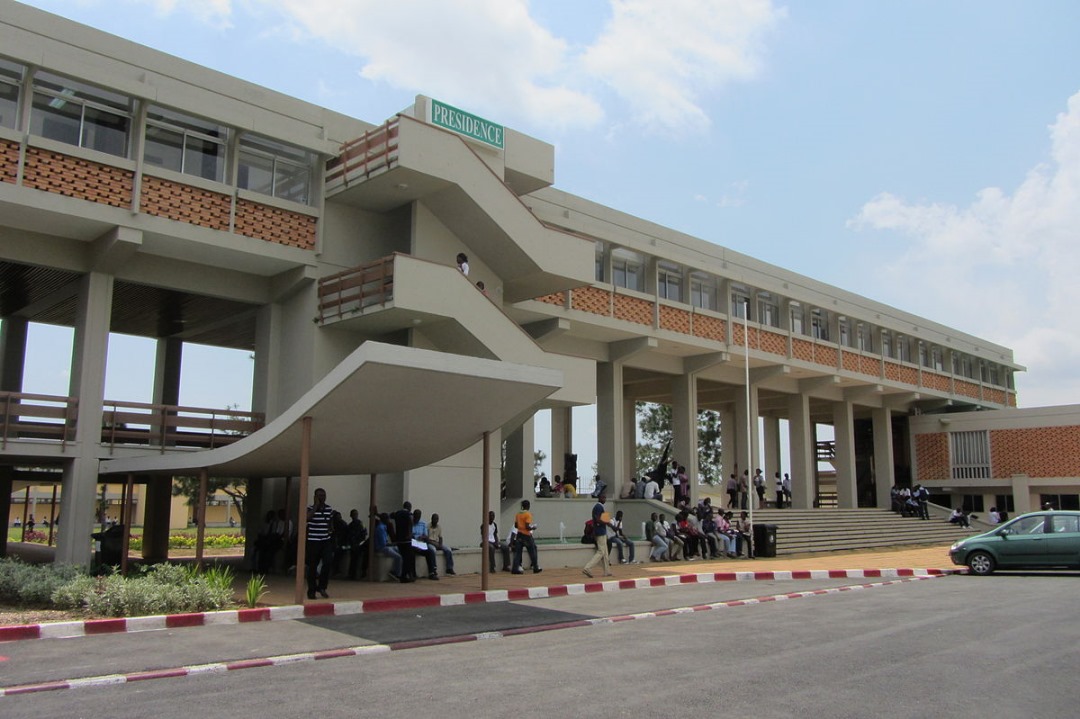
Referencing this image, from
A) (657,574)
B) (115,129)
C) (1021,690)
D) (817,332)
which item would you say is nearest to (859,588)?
(657,574)

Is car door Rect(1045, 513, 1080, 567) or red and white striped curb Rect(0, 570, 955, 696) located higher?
car door Rect(1045, 513, 1080, 567)

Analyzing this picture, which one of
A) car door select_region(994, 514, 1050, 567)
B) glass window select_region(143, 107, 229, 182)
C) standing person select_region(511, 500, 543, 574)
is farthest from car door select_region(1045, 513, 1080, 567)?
glass window select_region(143, 107, 229, 182)

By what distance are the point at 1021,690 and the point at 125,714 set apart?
275 inches

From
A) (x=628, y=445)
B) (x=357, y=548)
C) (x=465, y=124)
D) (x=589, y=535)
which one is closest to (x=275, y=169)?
(x=465, y=124)

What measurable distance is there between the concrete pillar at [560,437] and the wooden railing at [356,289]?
13.2 metres

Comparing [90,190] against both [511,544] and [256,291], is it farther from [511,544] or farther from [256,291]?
[511,544]

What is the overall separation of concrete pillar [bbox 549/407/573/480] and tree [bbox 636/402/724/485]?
21.7m

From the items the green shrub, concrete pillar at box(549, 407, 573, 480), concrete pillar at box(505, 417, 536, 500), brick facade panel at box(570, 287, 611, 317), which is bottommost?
Result: the green shrub

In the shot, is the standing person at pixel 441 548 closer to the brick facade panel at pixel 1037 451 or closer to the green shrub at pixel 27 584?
the green shrub at pixel 27 584

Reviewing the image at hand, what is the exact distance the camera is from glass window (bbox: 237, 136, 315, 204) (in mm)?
18891

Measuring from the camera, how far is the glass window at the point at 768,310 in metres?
32.5

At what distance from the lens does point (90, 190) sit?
53.6 ft

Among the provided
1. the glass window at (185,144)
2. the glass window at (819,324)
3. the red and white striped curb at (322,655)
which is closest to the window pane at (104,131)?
the glass window at (185,144)

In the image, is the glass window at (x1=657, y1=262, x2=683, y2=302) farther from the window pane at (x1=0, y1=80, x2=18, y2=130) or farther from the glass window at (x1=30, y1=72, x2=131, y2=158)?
the window pane at (x1=0, y1=80, x2=18, y2=130)
